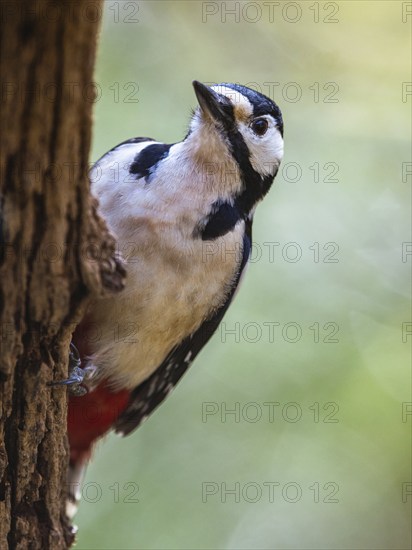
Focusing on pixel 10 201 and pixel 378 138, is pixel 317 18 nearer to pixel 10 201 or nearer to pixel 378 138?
pixel 378 138

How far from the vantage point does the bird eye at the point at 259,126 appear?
Result: 3.11m

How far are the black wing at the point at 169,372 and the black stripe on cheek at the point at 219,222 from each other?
0.16 m

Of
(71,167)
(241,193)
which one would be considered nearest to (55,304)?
(71,167)

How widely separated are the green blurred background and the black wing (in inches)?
50.0

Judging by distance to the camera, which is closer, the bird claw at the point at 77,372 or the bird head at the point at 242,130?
the bird claw at the point at 77,372

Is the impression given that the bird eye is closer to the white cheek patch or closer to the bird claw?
the white cheek patch

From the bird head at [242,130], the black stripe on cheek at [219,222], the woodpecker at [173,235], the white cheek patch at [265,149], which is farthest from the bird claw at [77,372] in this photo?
the white cheek patch at [265,149]

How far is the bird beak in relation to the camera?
2951 mm

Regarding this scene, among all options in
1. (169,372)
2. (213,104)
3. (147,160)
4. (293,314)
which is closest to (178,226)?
(147,160)

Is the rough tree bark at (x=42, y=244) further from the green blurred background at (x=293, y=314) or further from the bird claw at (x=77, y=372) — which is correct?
the green blurred background at (x=293, y=314)

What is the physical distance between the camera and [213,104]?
2986 millimetres

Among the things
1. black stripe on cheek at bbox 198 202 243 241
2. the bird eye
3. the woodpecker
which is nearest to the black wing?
the woodpecker

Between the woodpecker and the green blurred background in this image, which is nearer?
the woodpecker

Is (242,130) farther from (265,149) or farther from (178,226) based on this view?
(178,226)
